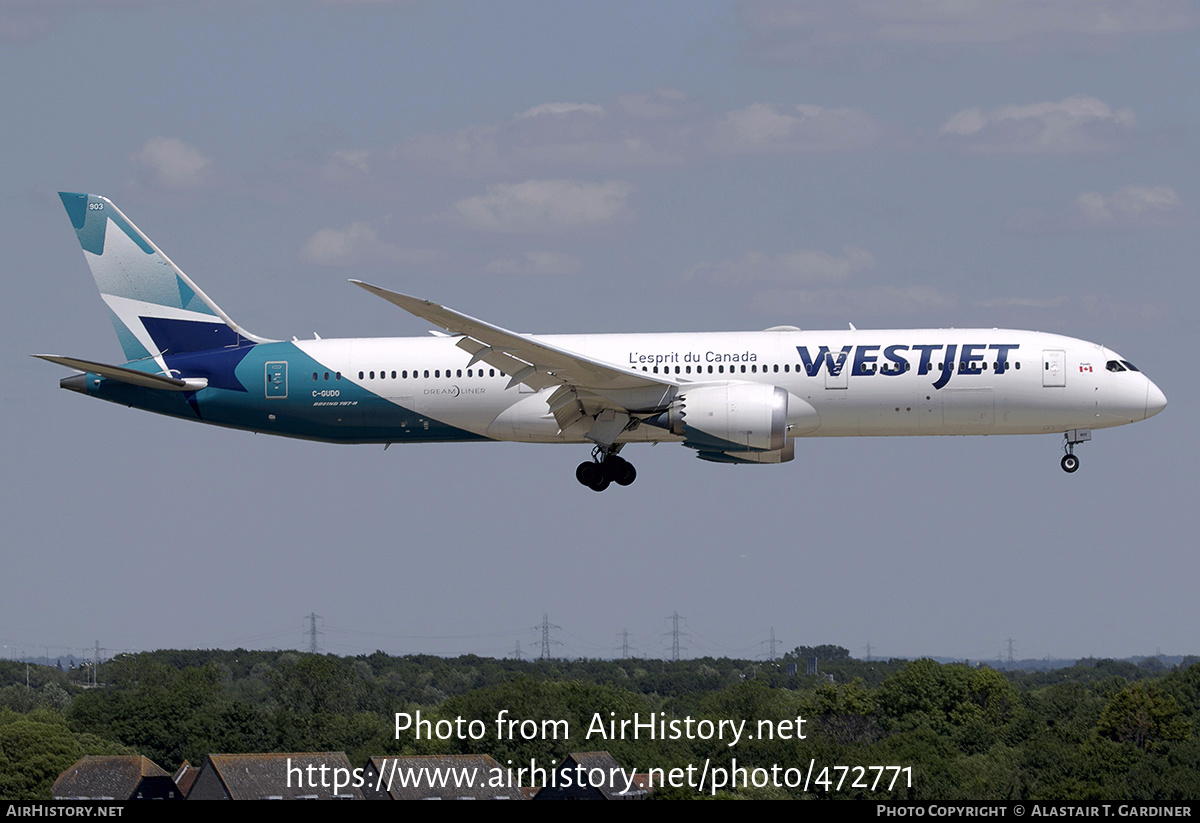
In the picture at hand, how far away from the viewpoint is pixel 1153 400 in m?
55.4

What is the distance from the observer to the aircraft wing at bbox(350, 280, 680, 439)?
51812mm

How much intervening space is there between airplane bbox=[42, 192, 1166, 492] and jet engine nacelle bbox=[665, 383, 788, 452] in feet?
0.14

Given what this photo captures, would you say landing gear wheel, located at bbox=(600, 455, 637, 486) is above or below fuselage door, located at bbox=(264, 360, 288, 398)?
below

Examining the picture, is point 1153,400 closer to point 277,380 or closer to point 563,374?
point 563,374

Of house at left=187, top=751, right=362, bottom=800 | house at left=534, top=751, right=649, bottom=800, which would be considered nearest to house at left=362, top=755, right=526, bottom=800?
house at left=187, top=751, right=362, bottom=800

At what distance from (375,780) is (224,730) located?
115 feet

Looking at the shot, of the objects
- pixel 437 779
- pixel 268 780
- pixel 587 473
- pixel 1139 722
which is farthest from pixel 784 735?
pixel 587 473

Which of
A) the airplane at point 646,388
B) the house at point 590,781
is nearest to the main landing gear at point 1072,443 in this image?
the airplane at point 646,388

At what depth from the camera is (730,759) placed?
114 metres

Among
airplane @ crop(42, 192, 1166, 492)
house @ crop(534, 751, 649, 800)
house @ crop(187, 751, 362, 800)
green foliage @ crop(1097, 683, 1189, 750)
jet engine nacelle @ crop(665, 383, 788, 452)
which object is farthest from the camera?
green foliage @ crop(1097, 683, 1189, 750)

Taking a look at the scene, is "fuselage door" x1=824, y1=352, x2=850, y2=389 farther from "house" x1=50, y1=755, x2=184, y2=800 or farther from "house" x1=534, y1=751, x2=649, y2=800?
"house" x1=50, y1=755, x2=184, y2=800

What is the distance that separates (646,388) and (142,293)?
20.0 metres
